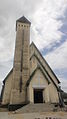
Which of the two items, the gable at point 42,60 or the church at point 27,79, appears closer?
the church at point 27,79

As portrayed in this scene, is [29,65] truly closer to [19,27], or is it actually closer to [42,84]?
[42,84]

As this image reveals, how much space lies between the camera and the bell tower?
20094mm

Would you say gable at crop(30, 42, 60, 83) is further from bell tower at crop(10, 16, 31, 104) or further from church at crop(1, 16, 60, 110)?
bell tower at crop(10, 16, 31, 104)

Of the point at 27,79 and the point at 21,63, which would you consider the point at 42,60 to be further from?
the point at 27,79

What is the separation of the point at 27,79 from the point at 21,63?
2.99 meters

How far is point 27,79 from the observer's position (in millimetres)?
A: 21484

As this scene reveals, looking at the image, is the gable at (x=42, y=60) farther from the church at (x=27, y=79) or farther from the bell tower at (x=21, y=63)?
the bell tower at (x=21, y=63)

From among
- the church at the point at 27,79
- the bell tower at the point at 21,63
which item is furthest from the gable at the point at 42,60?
the bell tower at the point at 21,63

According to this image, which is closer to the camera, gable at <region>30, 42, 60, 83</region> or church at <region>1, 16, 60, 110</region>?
church at <region>1, 16, 60, 110</region>

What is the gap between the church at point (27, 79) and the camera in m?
20.1

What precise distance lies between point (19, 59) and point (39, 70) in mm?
4057

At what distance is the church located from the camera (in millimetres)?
20078

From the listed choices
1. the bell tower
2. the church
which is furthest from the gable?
the bell tower

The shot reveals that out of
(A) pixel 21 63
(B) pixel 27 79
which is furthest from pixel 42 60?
(B) pixel 27 79
